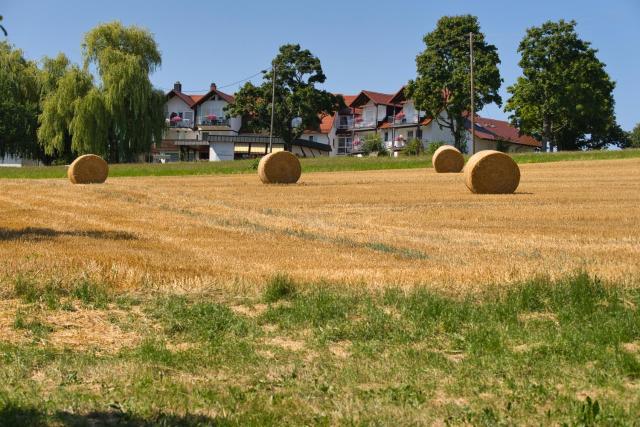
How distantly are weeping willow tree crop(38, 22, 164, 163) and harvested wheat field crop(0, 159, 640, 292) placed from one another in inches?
1280

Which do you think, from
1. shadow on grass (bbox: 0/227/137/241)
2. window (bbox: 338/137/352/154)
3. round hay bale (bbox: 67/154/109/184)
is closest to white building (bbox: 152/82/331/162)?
window (bbox: 338/137/352/154)

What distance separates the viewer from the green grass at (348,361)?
198 inches

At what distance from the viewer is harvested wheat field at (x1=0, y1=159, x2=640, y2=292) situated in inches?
384

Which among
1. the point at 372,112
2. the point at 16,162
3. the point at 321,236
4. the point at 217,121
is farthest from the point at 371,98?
the point at 321,236

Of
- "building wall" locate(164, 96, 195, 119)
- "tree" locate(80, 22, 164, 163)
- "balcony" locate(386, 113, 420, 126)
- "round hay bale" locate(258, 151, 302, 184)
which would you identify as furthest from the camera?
"building wall" locate(164, 96, 195, 119)

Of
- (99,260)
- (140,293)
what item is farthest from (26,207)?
(140,293)

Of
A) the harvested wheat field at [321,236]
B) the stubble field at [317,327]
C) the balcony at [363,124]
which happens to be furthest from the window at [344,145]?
the stubble field at [317,327]

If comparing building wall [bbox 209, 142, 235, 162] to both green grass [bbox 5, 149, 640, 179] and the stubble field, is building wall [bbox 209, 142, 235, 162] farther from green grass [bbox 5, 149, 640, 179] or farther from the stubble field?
the stubble field

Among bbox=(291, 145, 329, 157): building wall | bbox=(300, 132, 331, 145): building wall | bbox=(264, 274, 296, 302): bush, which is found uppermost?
bbox=(300, 132, 331, 145): building wall

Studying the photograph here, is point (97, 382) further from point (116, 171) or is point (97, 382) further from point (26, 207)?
point (116, 171)

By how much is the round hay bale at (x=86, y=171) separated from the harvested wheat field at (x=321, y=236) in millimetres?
7431

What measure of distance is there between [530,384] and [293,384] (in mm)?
1648

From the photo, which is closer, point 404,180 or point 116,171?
point 404,180

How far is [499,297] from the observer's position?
325 inches
